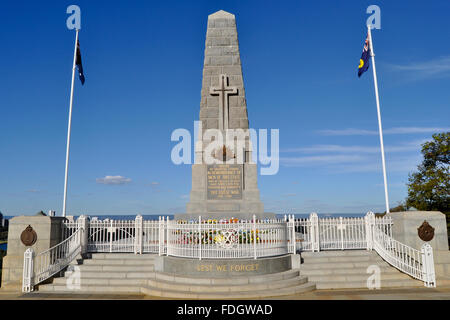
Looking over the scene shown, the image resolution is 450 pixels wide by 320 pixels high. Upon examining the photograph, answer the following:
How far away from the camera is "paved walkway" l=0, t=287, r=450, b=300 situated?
9.73m

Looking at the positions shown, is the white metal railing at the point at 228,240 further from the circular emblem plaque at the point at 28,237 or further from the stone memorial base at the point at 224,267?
the circular emblem plaque at the point at 28,237

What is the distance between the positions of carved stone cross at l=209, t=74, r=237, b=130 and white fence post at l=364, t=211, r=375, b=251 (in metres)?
7.94

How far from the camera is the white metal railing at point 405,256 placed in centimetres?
1109

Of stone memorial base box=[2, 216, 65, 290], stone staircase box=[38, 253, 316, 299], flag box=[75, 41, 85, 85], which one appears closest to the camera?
stone staircase box=[38, 253, 316, 299]

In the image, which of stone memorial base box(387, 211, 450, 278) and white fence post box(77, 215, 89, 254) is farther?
white fence post box(77, 215, 89, 254)

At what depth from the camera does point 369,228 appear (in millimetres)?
13469

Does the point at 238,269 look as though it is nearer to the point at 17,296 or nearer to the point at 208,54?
the point at 17,296

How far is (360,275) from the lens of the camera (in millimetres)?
11602

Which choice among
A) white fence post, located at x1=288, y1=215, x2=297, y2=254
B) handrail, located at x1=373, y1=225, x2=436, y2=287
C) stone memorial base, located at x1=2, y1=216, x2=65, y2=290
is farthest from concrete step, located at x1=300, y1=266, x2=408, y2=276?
stone memorial base, located at x1=2, y1=216, x2=65, y2=290

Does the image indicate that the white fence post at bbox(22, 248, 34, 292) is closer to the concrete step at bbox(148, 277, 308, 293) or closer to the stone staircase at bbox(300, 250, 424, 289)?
the concrete step at bbox(148, 277, 308, 293)
